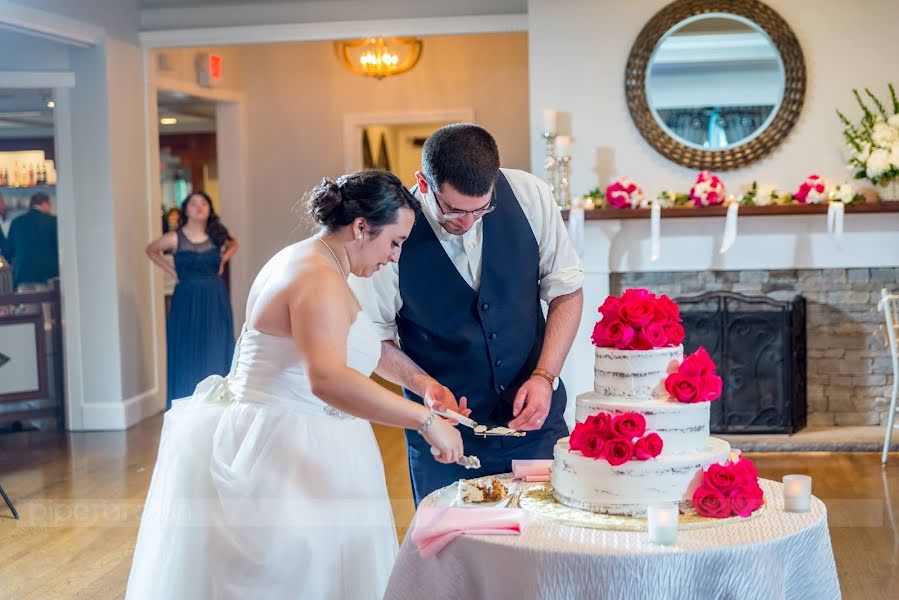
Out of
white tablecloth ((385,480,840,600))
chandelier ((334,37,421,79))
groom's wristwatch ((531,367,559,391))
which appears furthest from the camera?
chandelier ((334,37,421,79))

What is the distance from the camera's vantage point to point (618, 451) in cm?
209

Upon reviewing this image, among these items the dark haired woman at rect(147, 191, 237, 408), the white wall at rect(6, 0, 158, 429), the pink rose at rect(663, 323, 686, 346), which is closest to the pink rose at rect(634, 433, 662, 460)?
the pink rose at rect(663, 323, 686, 346)

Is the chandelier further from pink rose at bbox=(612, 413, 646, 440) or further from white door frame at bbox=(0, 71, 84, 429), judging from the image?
pink rose at bbox=(612, 413, 646, 440)

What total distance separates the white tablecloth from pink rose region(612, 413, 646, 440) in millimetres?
184

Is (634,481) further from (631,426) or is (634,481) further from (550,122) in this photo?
(550,122)

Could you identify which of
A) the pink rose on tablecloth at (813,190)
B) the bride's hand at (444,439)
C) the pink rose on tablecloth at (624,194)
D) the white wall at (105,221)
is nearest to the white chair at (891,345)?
the pink rose on tablecloth at (813,190)

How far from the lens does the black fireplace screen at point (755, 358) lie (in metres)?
6.07

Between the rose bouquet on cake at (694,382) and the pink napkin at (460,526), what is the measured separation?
379 mm

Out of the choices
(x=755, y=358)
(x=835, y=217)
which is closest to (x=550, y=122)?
(x=835, y=217)

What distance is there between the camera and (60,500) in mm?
5207

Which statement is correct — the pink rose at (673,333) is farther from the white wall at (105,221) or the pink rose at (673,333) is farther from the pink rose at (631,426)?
the white wall at (105,221)

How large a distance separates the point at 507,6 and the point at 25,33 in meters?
2.78

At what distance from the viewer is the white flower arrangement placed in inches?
230

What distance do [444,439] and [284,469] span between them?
398 millimetres
